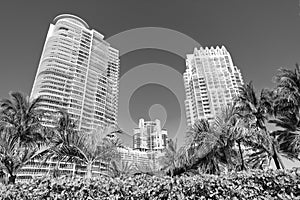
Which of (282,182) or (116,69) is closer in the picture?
(282,182)

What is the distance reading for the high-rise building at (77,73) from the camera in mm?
81625

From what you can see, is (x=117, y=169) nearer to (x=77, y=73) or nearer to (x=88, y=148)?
(x=88, y=148)

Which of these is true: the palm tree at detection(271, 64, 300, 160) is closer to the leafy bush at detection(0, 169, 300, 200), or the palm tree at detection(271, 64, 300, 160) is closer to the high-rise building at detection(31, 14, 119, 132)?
the leafy bush at detection(0, 169, 300, 200)

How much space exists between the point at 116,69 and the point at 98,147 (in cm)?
12402

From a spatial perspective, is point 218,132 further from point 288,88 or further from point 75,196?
point 288,88

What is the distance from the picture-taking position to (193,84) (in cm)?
11200

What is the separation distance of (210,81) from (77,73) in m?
77.2

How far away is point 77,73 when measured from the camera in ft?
311

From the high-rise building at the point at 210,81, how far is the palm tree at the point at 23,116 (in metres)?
89.8

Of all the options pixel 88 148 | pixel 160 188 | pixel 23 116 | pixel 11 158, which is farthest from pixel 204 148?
pixel 23 116

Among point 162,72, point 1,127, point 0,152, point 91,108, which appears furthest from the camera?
point 91,108

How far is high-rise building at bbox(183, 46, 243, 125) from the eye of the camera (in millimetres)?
100281

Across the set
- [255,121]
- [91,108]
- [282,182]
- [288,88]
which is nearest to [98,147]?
[282,182]

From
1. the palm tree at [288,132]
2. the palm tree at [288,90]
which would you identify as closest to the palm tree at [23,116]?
the palm tree at [288,90]
